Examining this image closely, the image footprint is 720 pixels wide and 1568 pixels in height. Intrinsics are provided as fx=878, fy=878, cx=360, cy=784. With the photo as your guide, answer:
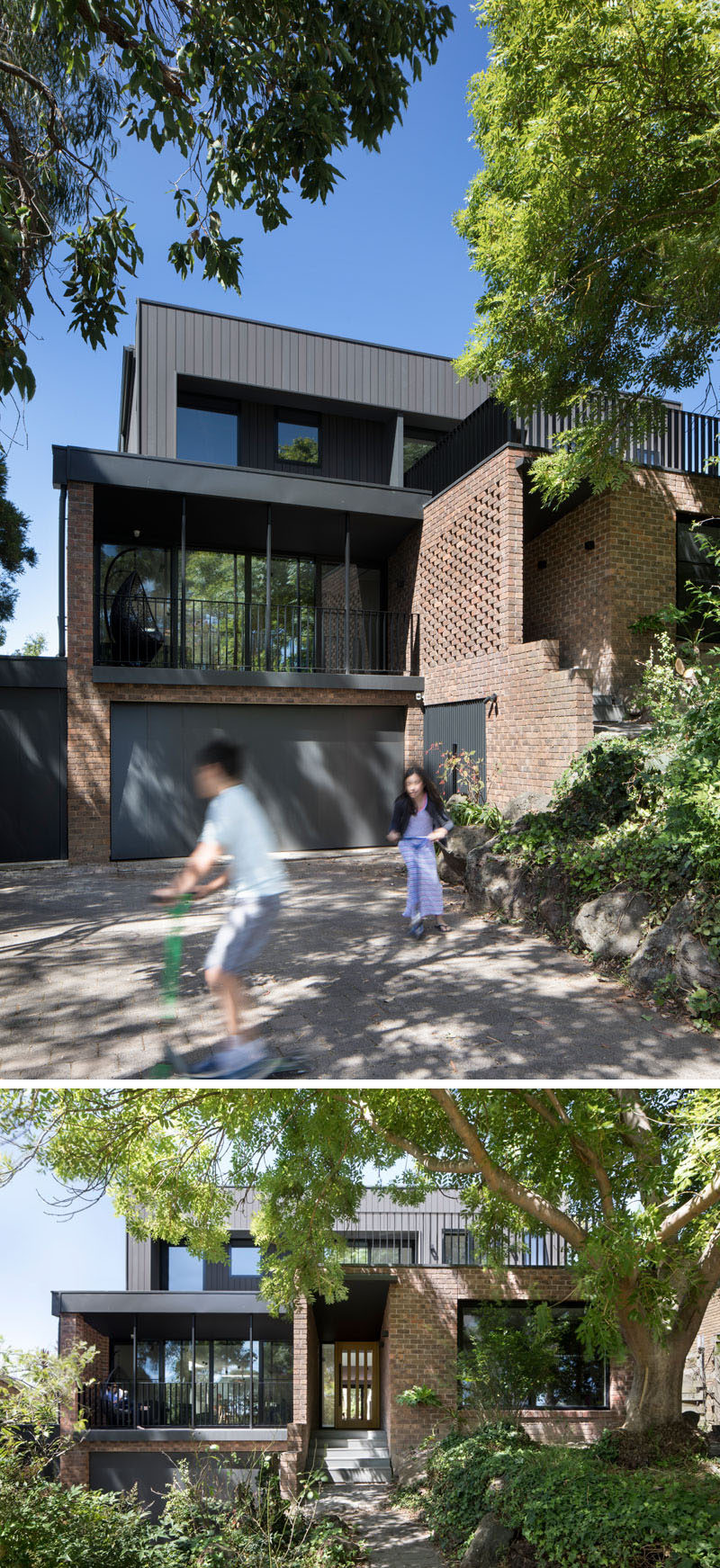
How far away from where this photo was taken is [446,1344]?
12.1 metres

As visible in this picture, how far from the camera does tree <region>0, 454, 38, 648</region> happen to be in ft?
55.6

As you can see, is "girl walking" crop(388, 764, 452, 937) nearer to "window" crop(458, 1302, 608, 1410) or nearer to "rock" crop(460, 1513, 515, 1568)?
"rock" crop(460, 1513, 515, 1568)

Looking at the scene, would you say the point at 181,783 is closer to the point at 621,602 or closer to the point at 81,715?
the point at 81,715

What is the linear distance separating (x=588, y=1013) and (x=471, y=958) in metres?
1.19

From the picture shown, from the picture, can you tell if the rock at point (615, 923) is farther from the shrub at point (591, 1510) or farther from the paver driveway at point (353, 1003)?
the shrub at point (591, 1510)

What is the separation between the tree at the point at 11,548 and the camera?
17.0 m

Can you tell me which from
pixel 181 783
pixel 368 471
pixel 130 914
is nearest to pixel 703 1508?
pixel 130 914

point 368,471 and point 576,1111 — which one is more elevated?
point 368,471

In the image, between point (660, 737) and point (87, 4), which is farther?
point (660, 737)

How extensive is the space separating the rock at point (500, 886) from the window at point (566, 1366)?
24.2 feet

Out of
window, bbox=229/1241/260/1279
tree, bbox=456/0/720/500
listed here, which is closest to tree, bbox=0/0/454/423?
tree, bbox=456/0/720/500

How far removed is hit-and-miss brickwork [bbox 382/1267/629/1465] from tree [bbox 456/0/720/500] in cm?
1062

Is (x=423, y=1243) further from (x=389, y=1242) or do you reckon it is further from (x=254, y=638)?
(x=254, y=638)

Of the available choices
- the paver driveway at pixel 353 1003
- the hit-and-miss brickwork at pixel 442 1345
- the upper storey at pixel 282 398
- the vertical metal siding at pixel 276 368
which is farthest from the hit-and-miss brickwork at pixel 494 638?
the hit-and-miss brickwork at pixel 442 1345
